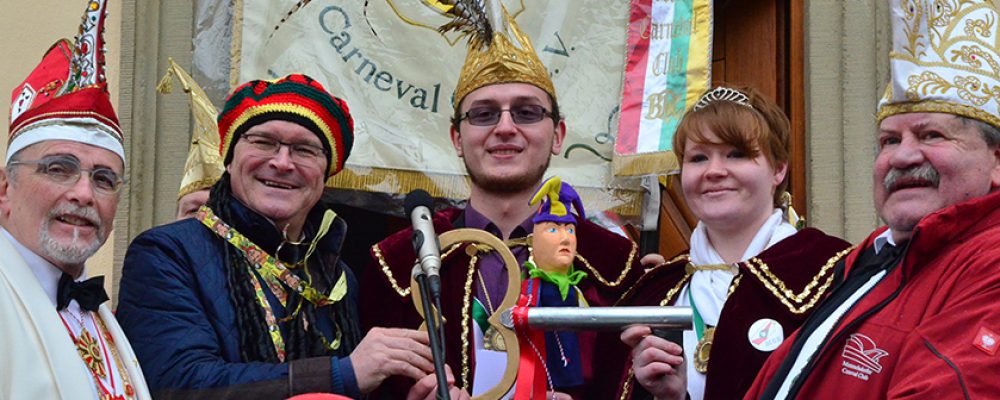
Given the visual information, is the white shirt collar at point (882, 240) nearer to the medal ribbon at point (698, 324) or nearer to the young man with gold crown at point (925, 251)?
the young man with gold crown at point (925, 251)

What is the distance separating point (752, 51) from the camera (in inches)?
256

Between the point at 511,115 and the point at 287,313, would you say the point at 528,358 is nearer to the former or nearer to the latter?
the point at 287,313

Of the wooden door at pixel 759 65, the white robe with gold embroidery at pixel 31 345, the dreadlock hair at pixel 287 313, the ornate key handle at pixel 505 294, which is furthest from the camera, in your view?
the wooden door at pixel 759 65

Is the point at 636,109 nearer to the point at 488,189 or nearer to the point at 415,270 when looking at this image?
the point at 488,189

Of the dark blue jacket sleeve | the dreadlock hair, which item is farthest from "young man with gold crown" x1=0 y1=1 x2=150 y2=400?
the dreadlock hair

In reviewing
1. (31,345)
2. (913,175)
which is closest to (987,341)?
(913,175)

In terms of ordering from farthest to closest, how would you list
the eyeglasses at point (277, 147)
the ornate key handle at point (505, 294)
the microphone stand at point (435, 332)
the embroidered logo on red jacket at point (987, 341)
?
the eyeglasses at point (277, 147) → the ornate key handle at point (505, 294) → the microphone stand at point (435, 332) → the embroidered logo on red jacket at point (987, 341)

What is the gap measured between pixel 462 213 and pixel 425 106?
1.37m

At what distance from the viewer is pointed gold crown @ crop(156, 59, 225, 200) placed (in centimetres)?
532

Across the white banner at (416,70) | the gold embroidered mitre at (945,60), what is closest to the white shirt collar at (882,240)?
the gold embroidered mitre at (945,60)

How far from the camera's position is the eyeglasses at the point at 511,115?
4504mm

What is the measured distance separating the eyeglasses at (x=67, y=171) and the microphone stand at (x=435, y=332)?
901 mm

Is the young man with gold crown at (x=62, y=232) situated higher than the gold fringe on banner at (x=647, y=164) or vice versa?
the gold fringe on banner at (x=647, y=164)

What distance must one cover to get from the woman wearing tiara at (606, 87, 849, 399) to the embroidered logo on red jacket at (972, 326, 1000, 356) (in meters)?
1.14
